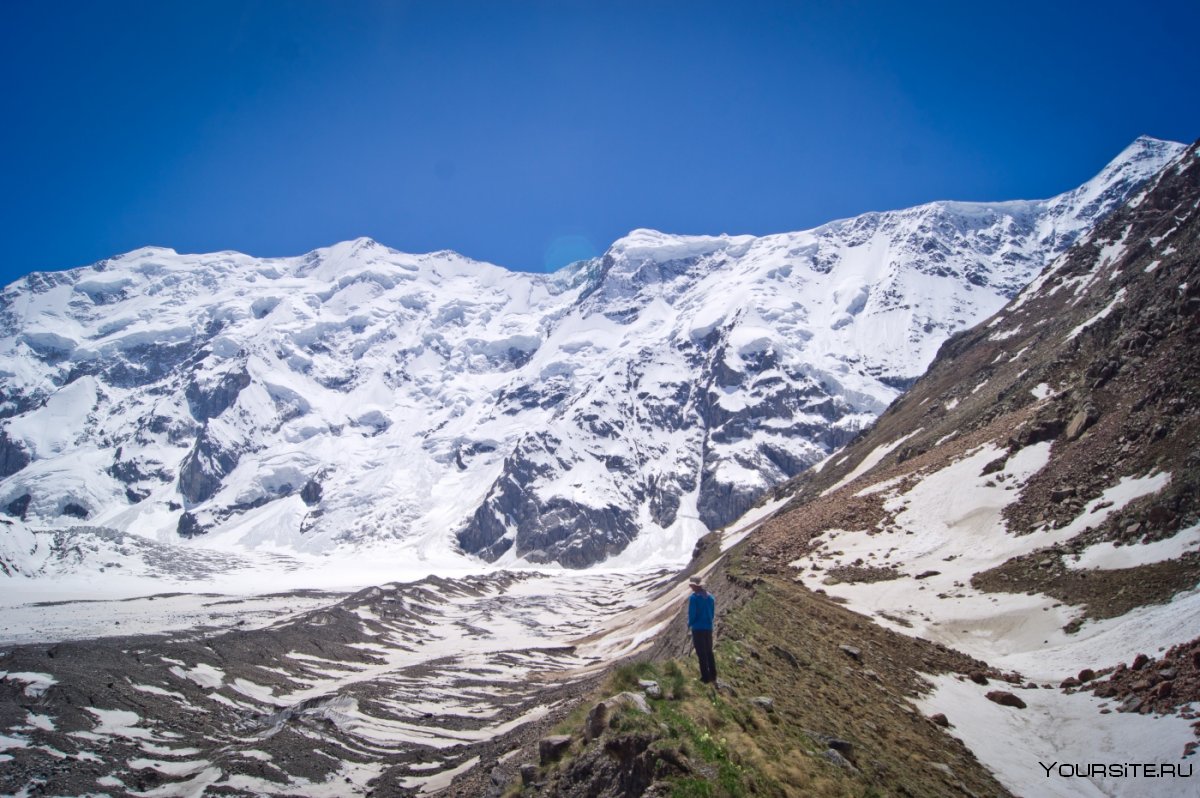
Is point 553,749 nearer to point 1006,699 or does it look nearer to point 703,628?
point 703,628

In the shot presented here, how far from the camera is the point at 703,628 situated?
15.8 metres

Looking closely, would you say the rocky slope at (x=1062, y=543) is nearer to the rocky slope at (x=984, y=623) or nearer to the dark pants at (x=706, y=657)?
the rocky slope at (x=984, y=623)

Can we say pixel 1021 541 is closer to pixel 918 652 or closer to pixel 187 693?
pixel 918 652

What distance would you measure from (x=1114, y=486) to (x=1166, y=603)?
453 inches

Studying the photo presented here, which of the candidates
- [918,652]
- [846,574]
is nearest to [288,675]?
[846,574]

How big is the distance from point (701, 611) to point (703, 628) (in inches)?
25.6

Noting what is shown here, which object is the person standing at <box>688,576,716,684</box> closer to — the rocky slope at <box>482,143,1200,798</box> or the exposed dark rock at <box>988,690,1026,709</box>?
the rocky slope at <box>482,143,1200,798</box>

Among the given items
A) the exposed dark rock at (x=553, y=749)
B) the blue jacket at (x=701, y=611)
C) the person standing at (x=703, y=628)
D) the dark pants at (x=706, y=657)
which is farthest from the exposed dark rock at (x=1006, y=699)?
the exposed dark rock at (x=553, y=749)

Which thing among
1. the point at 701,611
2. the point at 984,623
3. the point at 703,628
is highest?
the point at 701,611

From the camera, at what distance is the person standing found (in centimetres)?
1523

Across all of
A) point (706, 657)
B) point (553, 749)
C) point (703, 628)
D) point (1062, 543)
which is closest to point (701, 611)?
point (703, 628)

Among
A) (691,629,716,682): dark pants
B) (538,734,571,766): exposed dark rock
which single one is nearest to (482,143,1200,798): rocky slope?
(538,734,571,766): exposed dark rock

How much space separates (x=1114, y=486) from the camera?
3262 cm

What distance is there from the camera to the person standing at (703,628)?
50.0ft
